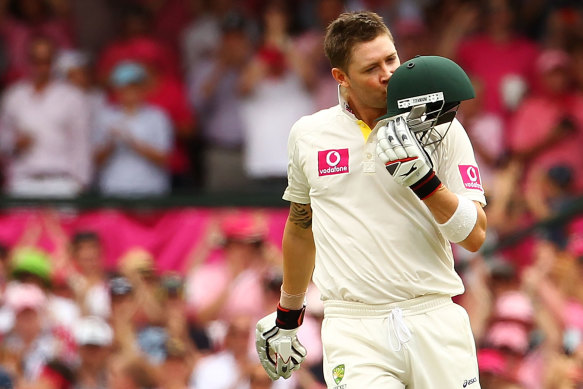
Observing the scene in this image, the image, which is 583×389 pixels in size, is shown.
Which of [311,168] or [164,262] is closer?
[311,168]

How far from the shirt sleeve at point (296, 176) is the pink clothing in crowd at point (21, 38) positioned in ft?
21.3

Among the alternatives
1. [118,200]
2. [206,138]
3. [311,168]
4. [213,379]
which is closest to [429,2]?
[206,138]

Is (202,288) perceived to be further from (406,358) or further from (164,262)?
(406,358)

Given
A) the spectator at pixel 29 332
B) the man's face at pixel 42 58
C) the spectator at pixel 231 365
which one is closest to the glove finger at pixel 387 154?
the spectator at pixel 231 365

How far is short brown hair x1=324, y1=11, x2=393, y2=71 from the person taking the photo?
5.12 meters

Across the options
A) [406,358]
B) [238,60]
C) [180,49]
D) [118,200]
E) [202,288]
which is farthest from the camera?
[180,49]

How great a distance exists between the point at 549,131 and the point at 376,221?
534cm

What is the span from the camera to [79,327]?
29.8 feet

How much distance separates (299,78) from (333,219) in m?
5.37

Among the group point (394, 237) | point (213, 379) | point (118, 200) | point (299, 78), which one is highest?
point (394, 237)

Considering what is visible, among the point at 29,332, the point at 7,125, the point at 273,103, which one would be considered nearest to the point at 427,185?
the point at 29,332

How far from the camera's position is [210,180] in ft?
35.5

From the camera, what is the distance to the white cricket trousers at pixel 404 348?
4.98 metres

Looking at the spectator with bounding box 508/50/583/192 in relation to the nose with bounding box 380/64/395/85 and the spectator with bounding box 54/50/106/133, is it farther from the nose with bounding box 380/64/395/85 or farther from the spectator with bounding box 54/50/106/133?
the nose with bounding box 380/64/395/85
